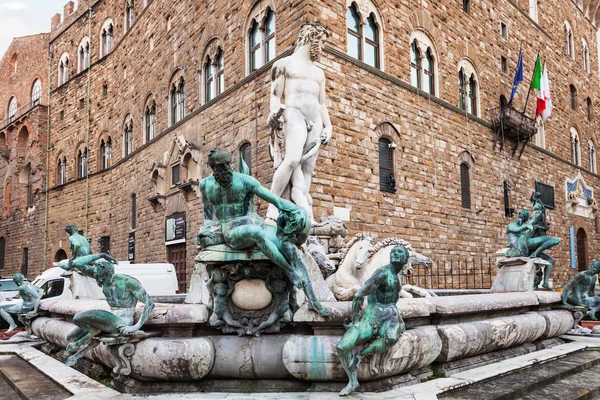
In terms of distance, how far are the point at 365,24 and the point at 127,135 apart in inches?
552

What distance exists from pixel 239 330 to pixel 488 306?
2502 mm

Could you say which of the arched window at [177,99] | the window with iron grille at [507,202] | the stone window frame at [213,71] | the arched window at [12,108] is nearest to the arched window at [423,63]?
the stone window frame at [213,71]

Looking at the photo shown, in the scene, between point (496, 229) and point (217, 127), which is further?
point (496, 229)

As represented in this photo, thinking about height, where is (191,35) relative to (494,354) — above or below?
above

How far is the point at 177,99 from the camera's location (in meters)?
19.5

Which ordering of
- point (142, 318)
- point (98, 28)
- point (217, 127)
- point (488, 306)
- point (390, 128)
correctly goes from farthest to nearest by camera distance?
1. point (98, 28)
2. point (217, 127)
3. point (390, 128)
4. point (488, 306)
5. point (142, 318)

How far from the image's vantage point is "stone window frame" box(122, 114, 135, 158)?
24028 millimetres

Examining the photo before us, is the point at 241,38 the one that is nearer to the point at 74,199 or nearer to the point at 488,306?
the point at 488,306

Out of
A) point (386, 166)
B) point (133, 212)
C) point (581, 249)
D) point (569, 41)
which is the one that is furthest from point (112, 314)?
point (569, 41)

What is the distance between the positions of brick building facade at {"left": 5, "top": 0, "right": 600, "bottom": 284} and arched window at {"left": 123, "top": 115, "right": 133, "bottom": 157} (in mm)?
93

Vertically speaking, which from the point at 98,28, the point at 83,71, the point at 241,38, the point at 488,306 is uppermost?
the point at 98,28

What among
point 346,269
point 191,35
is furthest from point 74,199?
point 346,269

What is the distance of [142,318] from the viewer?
12.8 feet

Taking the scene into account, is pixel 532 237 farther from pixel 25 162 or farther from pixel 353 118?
pixel 25 162
